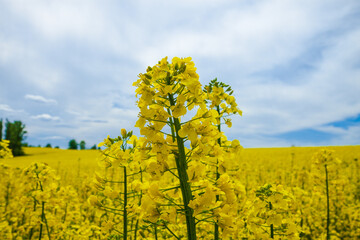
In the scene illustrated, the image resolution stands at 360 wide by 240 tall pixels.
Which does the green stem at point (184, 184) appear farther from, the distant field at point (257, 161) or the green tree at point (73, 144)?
the green tree at point (73, 144)

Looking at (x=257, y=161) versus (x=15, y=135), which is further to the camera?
(x=15, y=135)

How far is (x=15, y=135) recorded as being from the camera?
4688cm

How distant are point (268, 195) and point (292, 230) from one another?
19.9 inches

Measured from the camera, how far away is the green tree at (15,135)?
44.9 m

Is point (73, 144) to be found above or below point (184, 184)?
above

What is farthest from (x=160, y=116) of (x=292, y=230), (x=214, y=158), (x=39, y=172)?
(x=39, y=172)

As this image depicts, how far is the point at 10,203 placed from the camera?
822 cm

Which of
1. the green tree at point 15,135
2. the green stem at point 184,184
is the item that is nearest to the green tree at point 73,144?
the green tree at point 15,135

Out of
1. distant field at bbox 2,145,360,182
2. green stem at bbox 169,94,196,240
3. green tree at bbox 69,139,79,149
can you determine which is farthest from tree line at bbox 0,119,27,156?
green stem at bbox 169,94,196,240

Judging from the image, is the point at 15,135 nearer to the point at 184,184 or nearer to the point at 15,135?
the point at 15,135

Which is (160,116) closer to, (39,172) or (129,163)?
(129,163)

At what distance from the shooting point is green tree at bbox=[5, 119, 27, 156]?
147ft

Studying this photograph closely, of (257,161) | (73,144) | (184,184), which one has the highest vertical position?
(73,144)

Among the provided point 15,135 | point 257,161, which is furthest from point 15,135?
point 257,161
